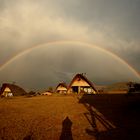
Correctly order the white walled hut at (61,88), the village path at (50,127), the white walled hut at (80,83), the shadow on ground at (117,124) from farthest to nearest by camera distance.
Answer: the white walled hut at (61,88) → the white walled hut at (80,83) → the village path at (50,127) → the shadow on ground at (117,124)

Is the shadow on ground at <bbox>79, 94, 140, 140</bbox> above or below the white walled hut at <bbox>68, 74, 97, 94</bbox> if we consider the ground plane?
below

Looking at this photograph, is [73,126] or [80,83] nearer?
[73,126]

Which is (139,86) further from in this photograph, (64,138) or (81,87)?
(81,87)

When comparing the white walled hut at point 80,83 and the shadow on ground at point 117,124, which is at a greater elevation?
the white walled hut at point 80,83

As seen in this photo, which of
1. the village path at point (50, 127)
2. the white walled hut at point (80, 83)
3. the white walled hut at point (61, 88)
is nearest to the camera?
the village path at point (50, 127)

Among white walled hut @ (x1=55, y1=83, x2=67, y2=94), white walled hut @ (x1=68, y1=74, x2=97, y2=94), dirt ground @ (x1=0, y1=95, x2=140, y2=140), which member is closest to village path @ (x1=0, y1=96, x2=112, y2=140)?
dirt ground @ (x1=0, y1=95, x2=140, y2=140)

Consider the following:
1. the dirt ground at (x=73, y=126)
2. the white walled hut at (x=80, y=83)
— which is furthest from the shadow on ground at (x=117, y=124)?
the white walled hut at (x=80, y=83)

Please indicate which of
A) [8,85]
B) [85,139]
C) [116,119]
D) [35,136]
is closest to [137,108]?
[116,119]

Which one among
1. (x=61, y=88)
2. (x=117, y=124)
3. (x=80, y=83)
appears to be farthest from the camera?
(x=61, y=88)

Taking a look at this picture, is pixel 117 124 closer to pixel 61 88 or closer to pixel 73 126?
pixel 73 126

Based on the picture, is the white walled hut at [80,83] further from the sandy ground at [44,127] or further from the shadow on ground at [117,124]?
the sandy ground at [44,127]

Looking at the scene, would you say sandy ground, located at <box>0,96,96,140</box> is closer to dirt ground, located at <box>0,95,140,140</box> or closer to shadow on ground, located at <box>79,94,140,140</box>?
dirt ground, located at <box>0,95,140,140</box>

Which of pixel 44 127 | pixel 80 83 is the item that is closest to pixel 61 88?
pixel 80 83

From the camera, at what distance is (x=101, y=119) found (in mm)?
16141
